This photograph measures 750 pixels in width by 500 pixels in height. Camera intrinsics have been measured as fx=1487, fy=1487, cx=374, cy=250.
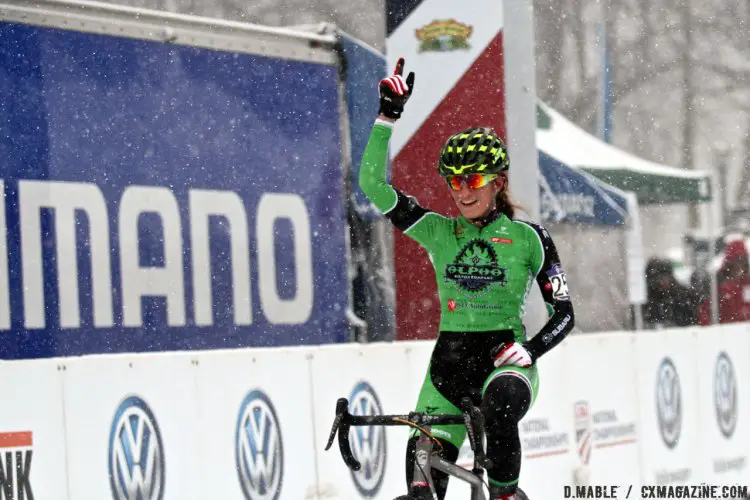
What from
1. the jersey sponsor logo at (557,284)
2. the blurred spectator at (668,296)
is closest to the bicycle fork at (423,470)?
the jersey sponsor logo at (557,284)

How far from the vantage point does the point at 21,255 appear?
407 inches

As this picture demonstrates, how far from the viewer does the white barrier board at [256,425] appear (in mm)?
8242

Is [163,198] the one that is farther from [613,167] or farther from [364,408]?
[613,167]

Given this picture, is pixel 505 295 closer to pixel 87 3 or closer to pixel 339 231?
pixel 87 3

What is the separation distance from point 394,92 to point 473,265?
0.88 meters

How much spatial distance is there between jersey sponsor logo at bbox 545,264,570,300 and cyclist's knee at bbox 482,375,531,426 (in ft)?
1.54

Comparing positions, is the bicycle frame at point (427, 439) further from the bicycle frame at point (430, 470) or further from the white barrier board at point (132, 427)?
the white barrier board at point (132, 427)

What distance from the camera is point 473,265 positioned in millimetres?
6867

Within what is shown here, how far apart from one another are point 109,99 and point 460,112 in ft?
8.99

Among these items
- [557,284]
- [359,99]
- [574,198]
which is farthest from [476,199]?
[574,198]

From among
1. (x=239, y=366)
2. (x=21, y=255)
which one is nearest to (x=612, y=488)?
(x=239, y=366)

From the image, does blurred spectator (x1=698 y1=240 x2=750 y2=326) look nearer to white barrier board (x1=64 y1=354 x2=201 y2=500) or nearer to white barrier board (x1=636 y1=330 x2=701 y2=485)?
white barrier board (x1=636 y1=330 x2=701 y2=485)

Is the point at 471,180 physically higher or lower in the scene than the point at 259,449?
higher

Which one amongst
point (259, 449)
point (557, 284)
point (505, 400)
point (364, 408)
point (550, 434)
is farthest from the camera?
point (550, 434)
